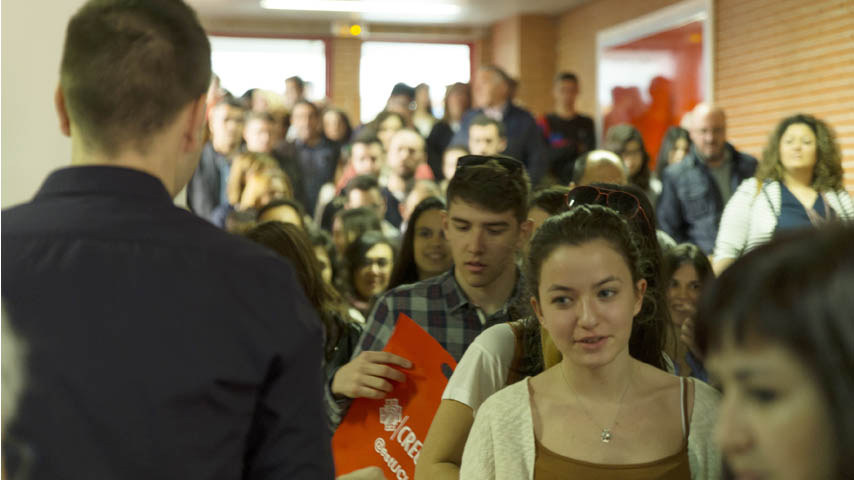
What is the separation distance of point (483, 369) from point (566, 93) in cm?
812

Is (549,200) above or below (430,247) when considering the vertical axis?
above

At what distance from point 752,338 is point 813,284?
0.07 metres

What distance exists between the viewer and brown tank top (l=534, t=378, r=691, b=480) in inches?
69.7

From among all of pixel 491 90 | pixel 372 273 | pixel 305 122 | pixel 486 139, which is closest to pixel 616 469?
pixel 372 273

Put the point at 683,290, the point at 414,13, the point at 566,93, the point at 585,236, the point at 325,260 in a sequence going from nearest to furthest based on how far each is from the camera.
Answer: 1. the point at 585,236
2. the point at 683,290
3. the point at 325,260
4. the point at 566,93
5. the point at 414,13

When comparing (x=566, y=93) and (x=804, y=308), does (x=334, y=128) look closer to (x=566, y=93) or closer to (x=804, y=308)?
(x=566, y=93)

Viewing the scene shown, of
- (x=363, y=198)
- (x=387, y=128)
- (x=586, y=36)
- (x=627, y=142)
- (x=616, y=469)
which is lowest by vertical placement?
(x=616, y=469)

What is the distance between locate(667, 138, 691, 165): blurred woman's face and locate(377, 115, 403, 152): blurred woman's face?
2.67 metres

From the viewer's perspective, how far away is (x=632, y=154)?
22.4 ft

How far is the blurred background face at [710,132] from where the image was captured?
678cm

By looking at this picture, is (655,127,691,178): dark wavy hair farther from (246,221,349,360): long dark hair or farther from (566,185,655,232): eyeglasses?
(566,185,655,232): eyeglasses

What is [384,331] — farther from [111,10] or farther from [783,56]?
[783,56]

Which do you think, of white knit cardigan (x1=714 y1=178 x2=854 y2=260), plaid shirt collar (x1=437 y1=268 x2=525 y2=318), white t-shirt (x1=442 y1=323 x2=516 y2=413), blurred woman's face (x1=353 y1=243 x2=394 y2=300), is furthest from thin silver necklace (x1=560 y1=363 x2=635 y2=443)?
white knit cardigan (x1=714 y1=178 x2=854 y2=260)

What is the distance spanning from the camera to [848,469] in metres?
0.81
